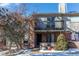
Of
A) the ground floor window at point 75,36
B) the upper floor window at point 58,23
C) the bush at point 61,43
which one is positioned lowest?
the bush at point 61,43

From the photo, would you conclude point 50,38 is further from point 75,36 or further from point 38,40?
point 75,36

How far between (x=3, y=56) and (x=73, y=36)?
0.99 metres

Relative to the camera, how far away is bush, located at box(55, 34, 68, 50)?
4.35 meters

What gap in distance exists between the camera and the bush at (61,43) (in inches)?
171

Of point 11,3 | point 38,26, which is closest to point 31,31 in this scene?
point 38,26

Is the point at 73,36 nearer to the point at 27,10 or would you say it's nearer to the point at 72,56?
the point at 72,56

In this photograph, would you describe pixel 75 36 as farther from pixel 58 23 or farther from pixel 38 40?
pixel 38 40

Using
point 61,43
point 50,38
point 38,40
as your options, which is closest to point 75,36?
point 61,43

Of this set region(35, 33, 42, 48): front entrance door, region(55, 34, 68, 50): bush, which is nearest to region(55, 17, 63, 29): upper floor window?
region(55, 34, 68, 50): bush

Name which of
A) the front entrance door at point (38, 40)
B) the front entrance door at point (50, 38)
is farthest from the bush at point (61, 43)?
the front entrance door at point (38, 40)

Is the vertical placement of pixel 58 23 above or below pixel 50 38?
above

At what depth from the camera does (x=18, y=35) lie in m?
4.42

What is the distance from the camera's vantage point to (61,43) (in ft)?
14.3

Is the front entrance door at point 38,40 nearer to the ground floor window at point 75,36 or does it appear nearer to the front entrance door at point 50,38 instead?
the front entrance door at point 50,38
